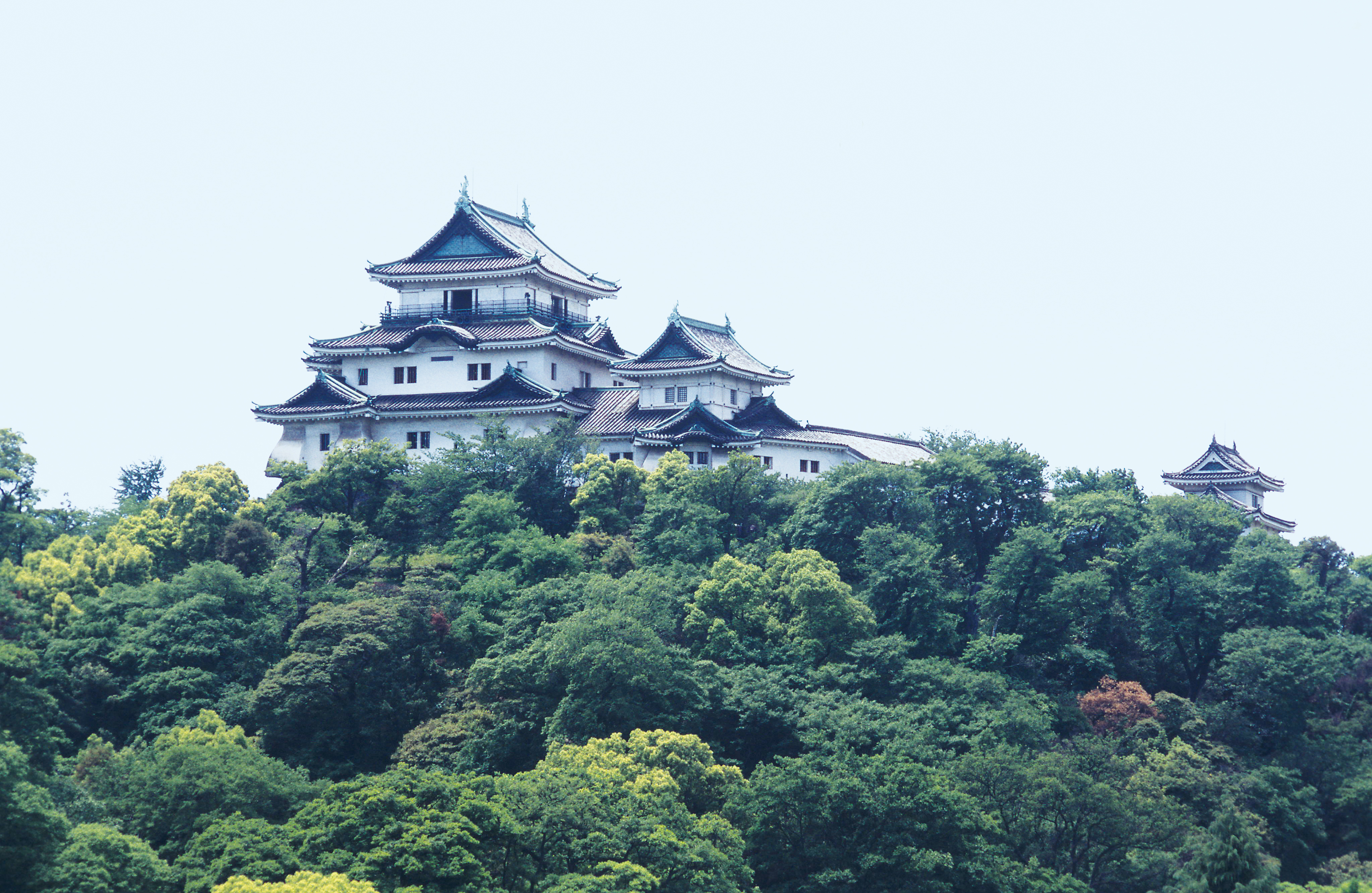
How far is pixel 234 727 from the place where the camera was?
3709cm

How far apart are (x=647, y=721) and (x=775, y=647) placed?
4758mm

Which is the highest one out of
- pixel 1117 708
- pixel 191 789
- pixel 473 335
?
pixel 473 335

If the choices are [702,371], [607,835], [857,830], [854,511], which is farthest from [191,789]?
[702,371]

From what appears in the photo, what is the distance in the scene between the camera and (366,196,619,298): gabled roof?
53.8m

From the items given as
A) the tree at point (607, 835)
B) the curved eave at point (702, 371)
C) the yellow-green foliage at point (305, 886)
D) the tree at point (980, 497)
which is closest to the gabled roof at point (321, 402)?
the curved eave at point (702, 371)

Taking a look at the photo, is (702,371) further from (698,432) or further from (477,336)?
(477,336)

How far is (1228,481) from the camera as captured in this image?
56000 millimetres

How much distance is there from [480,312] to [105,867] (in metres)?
26.4

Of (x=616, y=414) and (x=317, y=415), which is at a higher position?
(x=317, y=415)

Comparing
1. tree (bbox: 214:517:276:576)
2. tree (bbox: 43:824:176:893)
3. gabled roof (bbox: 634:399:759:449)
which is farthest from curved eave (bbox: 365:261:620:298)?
tree (bbox: 43:824:176:893)

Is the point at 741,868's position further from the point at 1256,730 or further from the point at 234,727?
the point at 1256,730

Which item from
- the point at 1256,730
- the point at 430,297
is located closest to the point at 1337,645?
the point at 1256,730

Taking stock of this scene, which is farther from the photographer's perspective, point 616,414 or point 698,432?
point 616,414

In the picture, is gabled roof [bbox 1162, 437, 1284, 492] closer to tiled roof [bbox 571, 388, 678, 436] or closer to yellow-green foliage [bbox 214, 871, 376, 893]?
tiled roof [bbox 571, 388, 678, 436]
